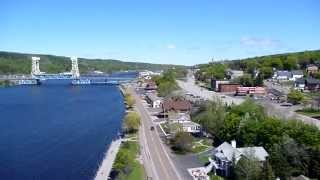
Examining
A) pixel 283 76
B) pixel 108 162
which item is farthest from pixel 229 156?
pixel 283 76

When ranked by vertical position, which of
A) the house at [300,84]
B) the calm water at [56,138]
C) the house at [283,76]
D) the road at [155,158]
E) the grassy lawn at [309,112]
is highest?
the house at [283,76]

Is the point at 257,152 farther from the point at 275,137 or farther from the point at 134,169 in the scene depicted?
the point at 134,169

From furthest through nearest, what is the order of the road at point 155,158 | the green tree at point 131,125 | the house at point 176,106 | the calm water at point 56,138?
the house at point 176,106 → the green tree at point 131,125 → the calm water at point 56,138 → the road at point 155,158

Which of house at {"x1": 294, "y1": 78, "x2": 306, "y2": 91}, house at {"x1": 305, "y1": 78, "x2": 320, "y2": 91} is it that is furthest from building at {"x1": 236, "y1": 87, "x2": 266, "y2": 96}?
house at {"x1": 305, "y1": 78, "x2": 320, "y2": 91}

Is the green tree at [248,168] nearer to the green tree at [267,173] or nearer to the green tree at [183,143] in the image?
the green tree at [267,173]

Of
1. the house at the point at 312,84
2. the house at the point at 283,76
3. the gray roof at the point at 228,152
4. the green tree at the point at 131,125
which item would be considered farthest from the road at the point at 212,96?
the gray roof at the point at 228,152

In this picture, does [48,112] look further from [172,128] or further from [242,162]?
[242,162]

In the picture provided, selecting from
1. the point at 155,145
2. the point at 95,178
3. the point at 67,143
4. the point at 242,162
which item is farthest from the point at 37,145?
the point at 242,162
